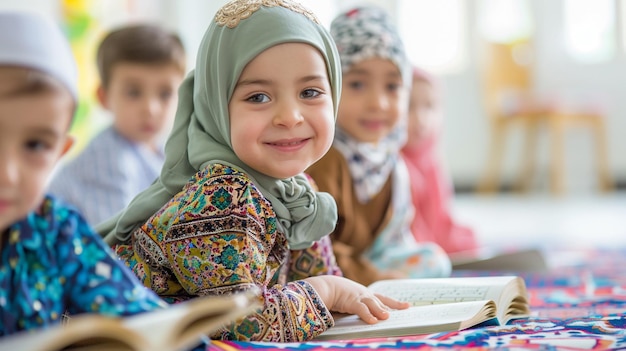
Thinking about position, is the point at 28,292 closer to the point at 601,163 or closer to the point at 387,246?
the point at 387,246

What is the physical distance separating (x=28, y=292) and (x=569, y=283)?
148 centimetres

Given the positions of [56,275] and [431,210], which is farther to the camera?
[431,210]

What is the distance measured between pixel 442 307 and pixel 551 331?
0.59 feet

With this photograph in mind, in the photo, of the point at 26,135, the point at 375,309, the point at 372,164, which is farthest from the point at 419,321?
the point at 372,164

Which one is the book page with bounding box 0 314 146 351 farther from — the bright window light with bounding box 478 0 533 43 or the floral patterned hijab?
the bright window light with bounding box 478 0 533 43

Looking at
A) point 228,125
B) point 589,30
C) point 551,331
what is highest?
point 589,30

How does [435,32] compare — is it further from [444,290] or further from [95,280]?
[95,280]

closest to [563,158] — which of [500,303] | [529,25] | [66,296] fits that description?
[529,25]

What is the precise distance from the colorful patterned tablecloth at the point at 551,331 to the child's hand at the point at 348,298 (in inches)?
4.2

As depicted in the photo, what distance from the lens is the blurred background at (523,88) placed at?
20.2 ft

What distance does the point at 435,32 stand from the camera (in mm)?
6855

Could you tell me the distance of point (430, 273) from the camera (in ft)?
6.32

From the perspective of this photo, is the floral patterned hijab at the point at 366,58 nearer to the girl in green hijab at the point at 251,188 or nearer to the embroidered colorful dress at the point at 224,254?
the girl in green hijab at the point at 251,188

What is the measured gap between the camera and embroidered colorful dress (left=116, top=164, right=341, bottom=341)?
3.74 ft
